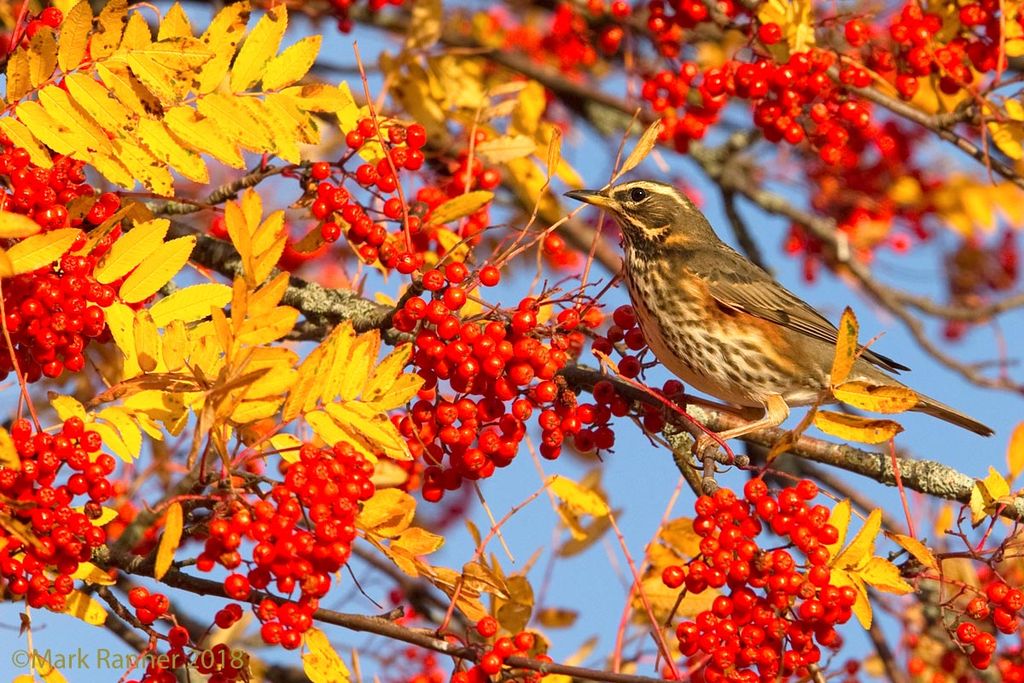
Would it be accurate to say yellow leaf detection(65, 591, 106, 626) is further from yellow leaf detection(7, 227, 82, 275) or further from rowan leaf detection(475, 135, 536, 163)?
rowan leaf detection(475, 135, 536, 163)

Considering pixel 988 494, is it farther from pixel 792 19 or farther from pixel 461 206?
pixel 792 19

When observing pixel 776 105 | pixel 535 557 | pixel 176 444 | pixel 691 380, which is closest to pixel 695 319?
pixel 691 380

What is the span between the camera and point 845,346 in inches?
119

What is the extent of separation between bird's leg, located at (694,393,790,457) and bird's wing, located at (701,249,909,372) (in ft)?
1.51

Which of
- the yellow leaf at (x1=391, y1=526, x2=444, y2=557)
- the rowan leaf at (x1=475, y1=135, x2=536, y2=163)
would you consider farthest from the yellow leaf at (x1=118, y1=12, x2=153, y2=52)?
the rowan leaf at (x1=475, y1=135, x2=536, y2=163)

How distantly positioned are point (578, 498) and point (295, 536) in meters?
1.52

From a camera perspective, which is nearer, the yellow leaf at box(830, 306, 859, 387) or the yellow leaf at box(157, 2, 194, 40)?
the yellow leaf at box(830, 306, 859, 387)

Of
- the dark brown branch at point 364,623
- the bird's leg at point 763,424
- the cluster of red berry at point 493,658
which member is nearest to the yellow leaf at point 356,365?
the dark brown branch at point 364,623

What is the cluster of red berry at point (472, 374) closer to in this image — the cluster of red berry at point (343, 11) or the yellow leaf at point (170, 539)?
the yellow leaf at point (170, 539)

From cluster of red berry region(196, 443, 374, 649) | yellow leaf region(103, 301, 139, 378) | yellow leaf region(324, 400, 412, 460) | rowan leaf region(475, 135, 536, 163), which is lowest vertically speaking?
cluster of red berry region(196, 443, 374, 649)

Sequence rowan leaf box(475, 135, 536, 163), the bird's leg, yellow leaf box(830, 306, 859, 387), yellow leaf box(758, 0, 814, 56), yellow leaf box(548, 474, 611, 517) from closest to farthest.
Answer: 1. yellow leaf box(830, 306, 859, 387)
2. the bird's leg
3. yellow leaf box(548, 474, 611, 517)
4. rowan leaf box(475, 135, 536, 163)
5. yellow leaf box(758, 0, 814, 56)

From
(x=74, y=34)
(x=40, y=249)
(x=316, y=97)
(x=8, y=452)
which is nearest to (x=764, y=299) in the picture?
(x=316, y=97)

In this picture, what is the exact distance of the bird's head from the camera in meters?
5.57

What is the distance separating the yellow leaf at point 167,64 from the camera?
9.96 feet
